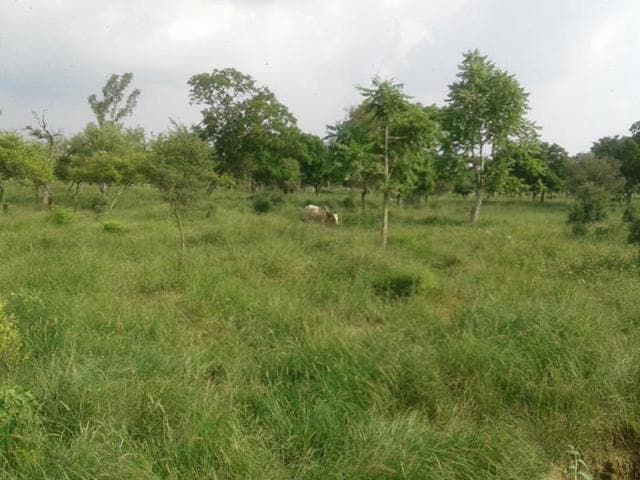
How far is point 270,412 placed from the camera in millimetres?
3605

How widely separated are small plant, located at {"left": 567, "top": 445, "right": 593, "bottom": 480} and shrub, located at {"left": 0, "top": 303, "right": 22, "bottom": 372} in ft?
15.0

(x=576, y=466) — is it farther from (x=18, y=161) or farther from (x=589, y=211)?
(x=18, y=161)

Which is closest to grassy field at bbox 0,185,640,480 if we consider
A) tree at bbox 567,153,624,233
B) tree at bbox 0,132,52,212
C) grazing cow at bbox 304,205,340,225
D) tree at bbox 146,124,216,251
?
tree at bbox 146,124,216,251

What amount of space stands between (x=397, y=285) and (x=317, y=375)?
138 inches

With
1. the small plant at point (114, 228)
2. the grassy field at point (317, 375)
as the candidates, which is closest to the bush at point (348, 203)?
the small plant at point (114, 228)

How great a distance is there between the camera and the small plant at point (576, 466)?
3.07 meters

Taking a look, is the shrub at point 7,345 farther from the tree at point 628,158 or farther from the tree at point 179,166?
the tree at point 628,158

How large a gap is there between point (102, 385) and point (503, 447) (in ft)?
9.88

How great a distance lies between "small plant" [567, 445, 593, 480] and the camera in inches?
121

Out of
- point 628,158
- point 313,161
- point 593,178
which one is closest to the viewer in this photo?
point 593,178

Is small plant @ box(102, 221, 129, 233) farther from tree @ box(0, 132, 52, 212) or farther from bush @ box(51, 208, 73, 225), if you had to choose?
tree @ box(0, 132, 52, 212)

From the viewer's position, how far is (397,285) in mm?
7391

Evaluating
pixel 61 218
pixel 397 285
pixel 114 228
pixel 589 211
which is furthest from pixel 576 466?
pixel 61 218

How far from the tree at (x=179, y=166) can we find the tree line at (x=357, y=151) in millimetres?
26
